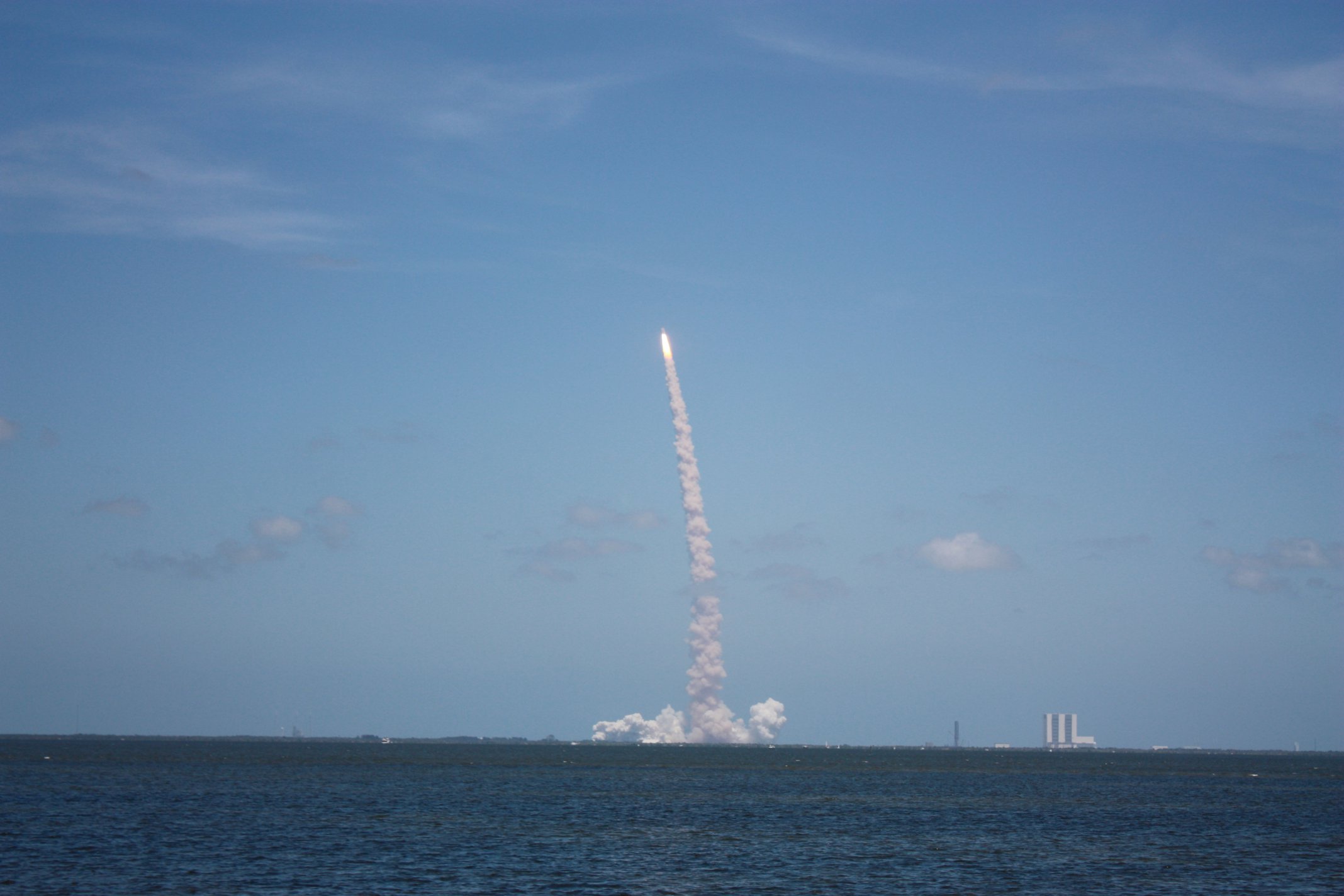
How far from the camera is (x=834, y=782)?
166000mm

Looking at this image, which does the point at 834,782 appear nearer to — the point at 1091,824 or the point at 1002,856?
the point at 1091,824

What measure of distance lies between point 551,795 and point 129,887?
71180 millimetres

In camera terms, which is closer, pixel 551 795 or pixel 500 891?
pixel 500 891

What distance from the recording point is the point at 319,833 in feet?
269

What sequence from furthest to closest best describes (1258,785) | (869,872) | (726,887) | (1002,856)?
(1258,785), (1002,856), (869,872), (726,887)

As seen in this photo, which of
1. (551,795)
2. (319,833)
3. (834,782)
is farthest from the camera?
(834,782)

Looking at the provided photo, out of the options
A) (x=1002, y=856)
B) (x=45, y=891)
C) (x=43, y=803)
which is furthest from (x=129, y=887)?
(x=43, y=803)

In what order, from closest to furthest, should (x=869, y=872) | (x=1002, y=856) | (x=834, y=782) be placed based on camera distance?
(x=869, y=872) < (x=1002, y=856) < (x=834, y=782)

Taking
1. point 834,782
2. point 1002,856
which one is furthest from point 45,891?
point 834,782

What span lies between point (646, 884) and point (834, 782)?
108451 millimetres

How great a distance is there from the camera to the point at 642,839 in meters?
82.6

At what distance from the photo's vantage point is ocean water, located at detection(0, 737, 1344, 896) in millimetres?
62281

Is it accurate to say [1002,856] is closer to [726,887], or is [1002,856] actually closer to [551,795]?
[726,887]

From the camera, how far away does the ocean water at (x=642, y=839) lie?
62.3 m
